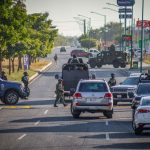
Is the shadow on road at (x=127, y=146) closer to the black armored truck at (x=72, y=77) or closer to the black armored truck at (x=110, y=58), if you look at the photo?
the black armored truck at (x=72, y=77)

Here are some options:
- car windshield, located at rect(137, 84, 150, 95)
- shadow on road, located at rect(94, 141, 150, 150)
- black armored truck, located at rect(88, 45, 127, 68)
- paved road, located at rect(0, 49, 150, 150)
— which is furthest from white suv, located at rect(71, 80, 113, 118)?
black armored truck, located at rect(88, 45, 127, 68)

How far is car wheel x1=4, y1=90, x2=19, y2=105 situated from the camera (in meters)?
46.9

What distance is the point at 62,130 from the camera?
30484 mm

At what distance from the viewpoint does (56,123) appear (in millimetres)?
34250

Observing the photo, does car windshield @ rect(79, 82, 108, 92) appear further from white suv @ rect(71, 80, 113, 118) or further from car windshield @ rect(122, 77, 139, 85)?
car windshield @ rect(122, 77, 139, 85)

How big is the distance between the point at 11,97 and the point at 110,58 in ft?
170

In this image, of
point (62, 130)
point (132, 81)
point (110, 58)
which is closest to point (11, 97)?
point (132, 81)

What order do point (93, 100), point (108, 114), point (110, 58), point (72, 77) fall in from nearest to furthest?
point (93, 100)
point (108, 114)
point (72, 77)
point (110, 58)

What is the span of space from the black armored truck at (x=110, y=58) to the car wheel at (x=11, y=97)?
165 ft

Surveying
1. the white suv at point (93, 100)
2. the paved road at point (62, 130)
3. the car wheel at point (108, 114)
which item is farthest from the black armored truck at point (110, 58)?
the white suv at point (93, 100)

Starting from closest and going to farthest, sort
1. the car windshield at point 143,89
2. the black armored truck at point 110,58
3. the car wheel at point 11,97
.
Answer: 1. the car windshield at point 143,89
2. the car wheel at point 11,97
3. the black armored truck at point 110,58

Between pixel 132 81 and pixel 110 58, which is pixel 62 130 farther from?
pixel 110 58

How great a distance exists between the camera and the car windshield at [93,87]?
36.4 m

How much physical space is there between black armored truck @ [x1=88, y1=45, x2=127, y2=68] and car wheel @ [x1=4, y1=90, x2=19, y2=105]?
5018cm
